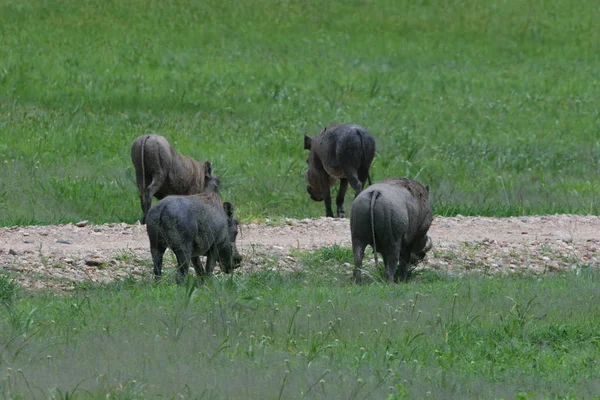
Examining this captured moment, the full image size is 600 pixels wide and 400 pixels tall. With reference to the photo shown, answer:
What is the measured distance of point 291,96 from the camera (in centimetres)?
2794

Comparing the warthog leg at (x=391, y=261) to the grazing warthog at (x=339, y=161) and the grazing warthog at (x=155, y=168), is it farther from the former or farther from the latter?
the grazing warthog at (x=339, y=161)

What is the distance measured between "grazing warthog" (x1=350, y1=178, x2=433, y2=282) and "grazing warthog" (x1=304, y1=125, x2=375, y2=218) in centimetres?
529

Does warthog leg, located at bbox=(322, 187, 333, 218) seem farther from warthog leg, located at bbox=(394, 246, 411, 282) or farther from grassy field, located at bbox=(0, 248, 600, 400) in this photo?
grassy field, located at bbox=(0, 248, 600, 400)

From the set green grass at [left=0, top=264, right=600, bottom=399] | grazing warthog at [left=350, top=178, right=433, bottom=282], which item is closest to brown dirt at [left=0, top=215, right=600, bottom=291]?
grazing warthog at [left=350, top=178, right=433, bottom=282]

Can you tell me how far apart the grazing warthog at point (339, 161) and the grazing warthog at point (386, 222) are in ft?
17.4

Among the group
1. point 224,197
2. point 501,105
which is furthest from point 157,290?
point 501,105

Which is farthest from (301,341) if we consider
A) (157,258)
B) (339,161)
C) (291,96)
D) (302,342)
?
(291,96)

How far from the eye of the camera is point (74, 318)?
378 inches

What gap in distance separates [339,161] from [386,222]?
21.0 ft

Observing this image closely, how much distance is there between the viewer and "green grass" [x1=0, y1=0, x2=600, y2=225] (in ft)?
66.6

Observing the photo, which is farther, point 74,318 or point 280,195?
point 280,195

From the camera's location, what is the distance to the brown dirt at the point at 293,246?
43.4 feet

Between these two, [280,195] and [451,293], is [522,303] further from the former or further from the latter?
[280,195]

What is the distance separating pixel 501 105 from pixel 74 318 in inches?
796
